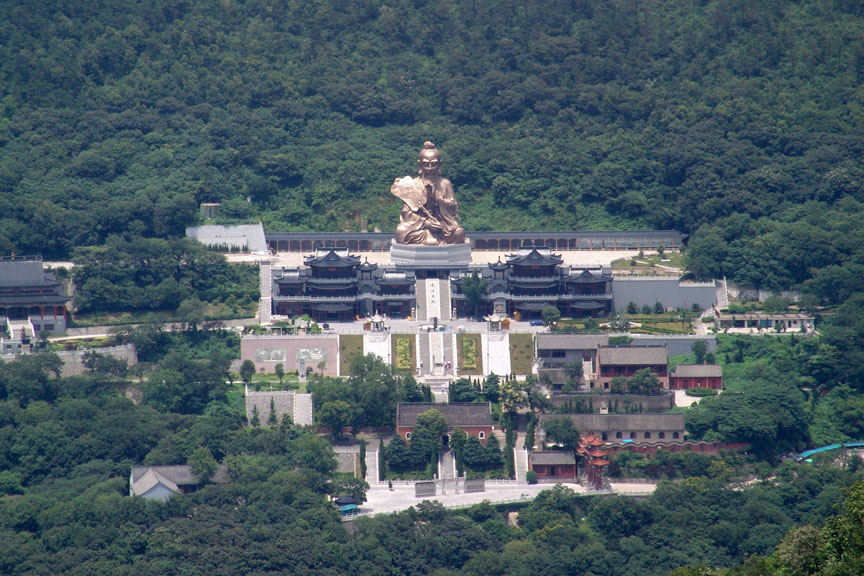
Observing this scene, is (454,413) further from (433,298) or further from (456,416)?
(433,298)

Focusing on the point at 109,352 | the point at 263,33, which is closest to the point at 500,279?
the point at 109,352

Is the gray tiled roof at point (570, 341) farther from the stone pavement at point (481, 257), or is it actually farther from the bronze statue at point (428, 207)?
the bronze statue at point (428, 207)

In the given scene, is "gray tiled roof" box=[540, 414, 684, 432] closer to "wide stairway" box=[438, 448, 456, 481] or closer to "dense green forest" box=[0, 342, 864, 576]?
"dense green forest" box=[0, 342, 864, 576]

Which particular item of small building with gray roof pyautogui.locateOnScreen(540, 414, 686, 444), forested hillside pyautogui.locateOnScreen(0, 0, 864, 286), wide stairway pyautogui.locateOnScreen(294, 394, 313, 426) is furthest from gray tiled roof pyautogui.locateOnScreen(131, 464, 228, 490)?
forested hillside pyautogui.locateOnScreen(0, 0, 864, 286)

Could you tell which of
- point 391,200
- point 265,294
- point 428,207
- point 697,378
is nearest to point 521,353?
point 697,378

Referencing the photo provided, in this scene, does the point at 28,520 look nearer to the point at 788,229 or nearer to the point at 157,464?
the point at 157,464
